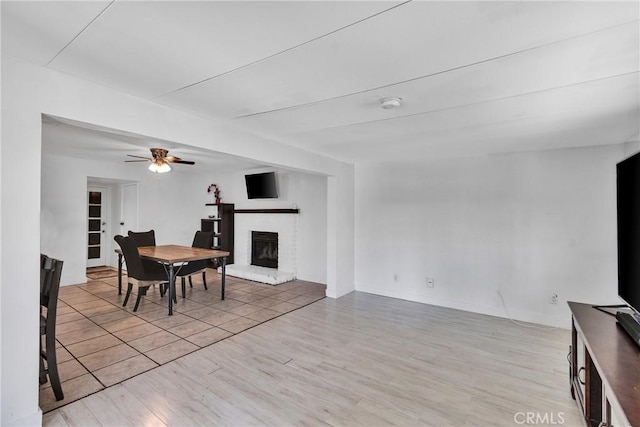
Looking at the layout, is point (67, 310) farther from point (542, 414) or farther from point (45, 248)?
point (542, 414)

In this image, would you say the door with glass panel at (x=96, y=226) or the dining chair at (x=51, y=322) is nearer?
the dining chair at (x=51, y=322)

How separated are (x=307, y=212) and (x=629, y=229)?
444 centimetres

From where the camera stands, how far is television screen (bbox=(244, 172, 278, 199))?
591 cm

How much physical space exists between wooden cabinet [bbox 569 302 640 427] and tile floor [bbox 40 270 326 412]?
2.96m

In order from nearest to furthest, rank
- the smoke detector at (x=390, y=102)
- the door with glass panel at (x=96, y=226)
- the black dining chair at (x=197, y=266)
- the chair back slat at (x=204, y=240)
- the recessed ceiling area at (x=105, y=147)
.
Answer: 1. the smoke detector at (x=390, y=102)
2. the recessed ceiling area at (x=105, y=147)
3. the black dining chair at (x=197, y=266)
4. the chair back slat at (x=204, y=240)
5. the door with glass panel at (x=96, y=226)

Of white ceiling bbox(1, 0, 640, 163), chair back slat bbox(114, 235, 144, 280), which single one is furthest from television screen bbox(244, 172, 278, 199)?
white ceiling bbox(1, 0, 640, 163)

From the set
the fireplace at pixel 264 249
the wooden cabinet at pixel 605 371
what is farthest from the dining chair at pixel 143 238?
the wooden cabinet at pixel 605 371

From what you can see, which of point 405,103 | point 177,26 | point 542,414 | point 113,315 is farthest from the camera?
point 113,315

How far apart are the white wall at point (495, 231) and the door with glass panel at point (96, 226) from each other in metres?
5.96

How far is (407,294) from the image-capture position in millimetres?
4719

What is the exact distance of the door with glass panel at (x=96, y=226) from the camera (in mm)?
6879

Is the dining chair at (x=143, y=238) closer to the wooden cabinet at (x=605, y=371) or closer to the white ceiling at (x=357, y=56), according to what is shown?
the white ceiling at (x=357, y=56)

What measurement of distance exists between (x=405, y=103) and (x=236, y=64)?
4.09 ft

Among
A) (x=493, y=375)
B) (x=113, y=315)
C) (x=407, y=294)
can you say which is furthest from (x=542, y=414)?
(x=113, y=315)
